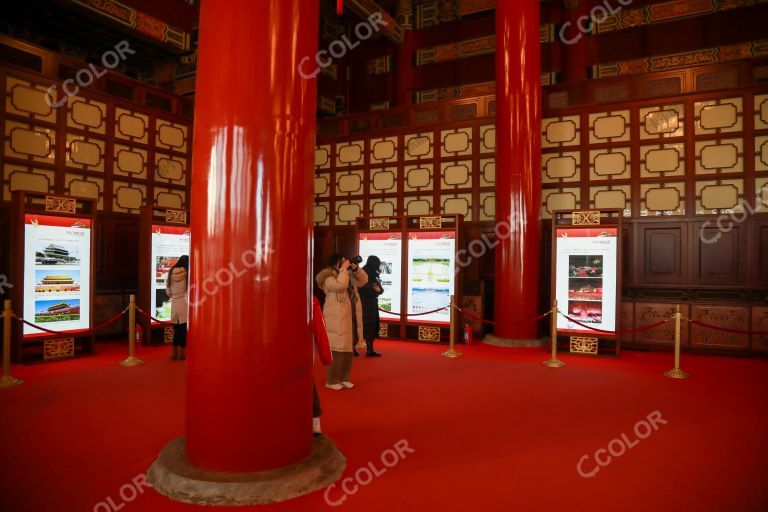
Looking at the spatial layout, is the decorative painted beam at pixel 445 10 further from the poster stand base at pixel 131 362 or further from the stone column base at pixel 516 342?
the poster stand base at pixel 131 362

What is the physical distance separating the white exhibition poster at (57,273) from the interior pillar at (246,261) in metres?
4.31

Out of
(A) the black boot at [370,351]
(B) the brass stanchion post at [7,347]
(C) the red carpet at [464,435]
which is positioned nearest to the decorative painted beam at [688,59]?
(C) the red carpet at [464,435]

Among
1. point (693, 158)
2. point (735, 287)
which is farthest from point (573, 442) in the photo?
point (693, 158)

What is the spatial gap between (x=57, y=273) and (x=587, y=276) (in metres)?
6.69

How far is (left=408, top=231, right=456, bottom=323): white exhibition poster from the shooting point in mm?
7523

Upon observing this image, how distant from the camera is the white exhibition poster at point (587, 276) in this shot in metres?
6.59

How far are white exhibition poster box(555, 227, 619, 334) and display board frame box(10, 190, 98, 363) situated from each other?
242 inches

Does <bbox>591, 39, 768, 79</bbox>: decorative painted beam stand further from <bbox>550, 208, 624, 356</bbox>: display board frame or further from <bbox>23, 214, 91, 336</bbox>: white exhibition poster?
<bbox>23, 214, 91, 336</bbox>: white exhibition poster

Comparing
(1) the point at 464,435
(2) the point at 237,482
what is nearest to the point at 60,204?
(2) the point at 237,482

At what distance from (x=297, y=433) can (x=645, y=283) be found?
21.3ft

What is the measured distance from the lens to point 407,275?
770 cm

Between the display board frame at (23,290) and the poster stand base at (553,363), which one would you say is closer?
the display board frame at (23,290)

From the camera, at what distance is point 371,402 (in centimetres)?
432

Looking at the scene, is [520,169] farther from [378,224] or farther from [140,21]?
[140,21]
